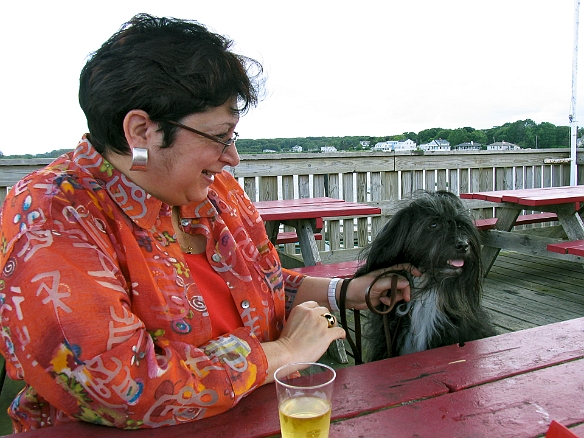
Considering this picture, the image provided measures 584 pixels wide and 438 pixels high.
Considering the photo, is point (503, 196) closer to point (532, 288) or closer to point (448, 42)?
point (532, 288)

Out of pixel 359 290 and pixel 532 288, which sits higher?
pixel 359 290

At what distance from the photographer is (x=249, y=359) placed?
1.06 m

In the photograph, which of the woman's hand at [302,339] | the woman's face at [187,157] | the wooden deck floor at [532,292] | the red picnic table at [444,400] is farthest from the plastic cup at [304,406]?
the wooden deck floor at [532,292]

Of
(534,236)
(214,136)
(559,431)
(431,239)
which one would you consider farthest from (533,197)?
(559,431)

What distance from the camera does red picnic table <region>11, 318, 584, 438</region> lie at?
36.8 inches

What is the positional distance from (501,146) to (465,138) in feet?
2.32

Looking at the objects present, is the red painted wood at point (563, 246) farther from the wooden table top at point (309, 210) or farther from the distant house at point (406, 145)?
the distant house at point (406, 145)

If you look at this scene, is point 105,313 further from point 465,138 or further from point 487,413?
point 465,138

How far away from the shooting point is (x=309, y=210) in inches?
Result: 152

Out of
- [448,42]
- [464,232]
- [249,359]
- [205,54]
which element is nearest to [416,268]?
[464,232]

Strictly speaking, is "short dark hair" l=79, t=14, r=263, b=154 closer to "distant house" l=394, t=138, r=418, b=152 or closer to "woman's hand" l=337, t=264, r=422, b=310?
"woman's hand" l=337, t=264, r=422, b=310

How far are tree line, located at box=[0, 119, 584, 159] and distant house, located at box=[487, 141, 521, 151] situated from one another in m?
0.06

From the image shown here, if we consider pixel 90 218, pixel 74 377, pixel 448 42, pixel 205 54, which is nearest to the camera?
pixel 74 377

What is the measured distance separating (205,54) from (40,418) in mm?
863
